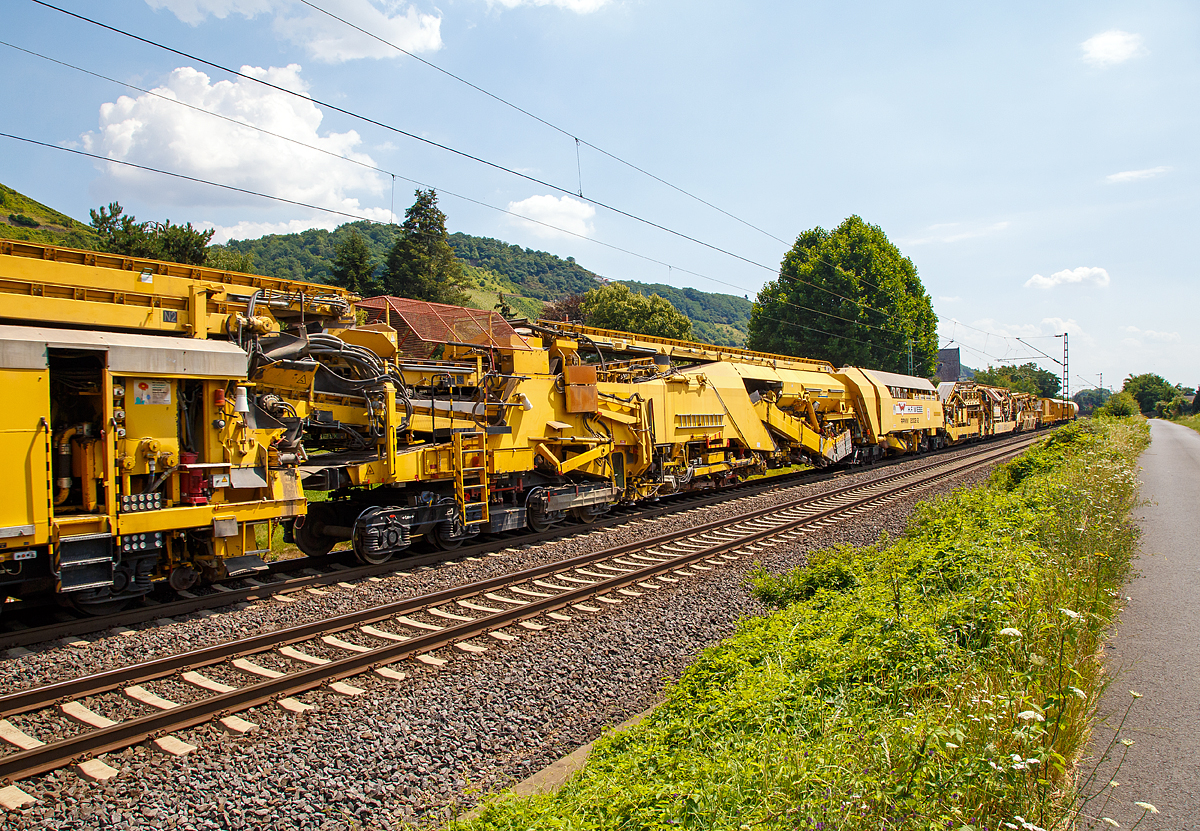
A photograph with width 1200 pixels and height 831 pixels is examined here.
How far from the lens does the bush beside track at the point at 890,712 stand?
288cm

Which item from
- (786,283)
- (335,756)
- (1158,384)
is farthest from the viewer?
(1158,384)

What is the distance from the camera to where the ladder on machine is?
408 inches

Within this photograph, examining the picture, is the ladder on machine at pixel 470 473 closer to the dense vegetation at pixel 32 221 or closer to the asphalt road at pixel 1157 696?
the asphalt road at pixel 1157 696

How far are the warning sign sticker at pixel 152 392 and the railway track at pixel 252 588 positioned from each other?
231 centimetres

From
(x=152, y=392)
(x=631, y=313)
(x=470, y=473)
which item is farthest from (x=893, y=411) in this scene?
(x=631, y=313)

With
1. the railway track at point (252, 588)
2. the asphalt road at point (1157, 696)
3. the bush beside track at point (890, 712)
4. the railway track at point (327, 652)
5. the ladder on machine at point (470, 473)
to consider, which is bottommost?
the railway track at point (327, 652)

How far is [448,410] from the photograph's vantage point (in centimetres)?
1036

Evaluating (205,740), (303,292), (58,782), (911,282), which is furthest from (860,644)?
(911,282)

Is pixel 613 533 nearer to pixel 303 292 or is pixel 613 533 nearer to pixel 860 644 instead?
pixel 303 292

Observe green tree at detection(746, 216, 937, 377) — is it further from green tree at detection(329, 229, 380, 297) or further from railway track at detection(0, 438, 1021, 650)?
railway track at detection(0, 438, 1021, 650)

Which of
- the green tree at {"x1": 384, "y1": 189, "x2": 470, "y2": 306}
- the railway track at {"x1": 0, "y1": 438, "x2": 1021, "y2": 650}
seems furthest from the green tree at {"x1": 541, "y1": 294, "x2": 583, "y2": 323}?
the railway track at {"x1": 0, "y1": 438, "x2": 1021, "y2": 650}

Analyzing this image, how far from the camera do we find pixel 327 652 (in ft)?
21.2

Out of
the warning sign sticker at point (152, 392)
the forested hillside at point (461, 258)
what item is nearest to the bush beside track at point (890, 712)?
the warning sign sticker at point (152, 392)

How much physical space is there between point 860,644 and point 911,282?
167 ft
